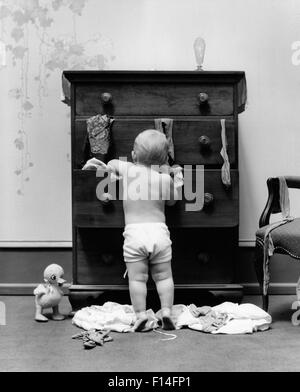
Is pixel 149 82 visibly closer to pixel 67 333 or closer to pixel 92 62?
pixel 92 62

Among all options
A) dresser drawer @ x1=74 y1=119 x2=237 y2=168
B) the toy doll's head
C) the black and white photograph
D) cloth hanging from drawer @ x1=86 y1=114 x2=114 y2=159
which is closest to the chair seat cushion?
the black and white photograph

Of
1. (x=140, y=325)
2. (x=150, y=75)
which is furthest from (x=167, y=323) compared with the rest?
(x=150, y=75)

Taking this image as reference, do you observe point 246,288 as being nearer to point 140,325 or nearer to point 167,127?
point 140,325

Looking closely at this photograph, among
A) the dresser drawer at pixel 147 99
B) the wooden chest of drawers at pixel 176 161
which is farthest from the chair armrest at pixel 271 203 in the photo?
the dresser drawer at pixel 147 99

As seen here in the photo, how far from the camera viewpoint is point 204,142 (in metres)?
2.78

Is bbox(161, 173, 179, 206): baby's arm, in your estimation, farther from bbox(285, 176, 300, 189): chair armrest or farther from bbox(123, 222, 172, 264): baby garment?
bbox(285, 176, 300, 189): chair armrest

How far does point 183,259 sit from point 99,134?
760mm

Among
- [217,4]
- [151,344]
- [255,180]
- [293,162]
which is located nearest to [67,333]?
[151,344]

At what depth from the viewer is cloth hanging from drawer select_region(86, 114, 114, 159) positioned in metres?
2.76

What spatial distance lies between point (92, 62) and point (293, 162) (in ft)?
4.44

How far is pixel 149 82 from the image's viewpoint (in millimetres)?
2830

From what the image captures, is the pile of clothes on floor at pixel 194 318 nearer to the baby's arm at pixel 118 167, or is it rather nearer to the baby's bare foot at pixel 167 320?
the baby's bare foot at pixel 167 320

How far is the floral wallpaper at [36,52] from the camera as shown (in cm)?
336

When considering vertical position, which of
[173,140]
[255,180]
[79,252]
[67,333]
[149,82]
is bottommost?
[67,333]
